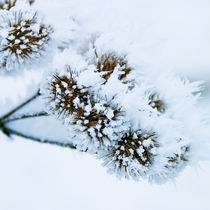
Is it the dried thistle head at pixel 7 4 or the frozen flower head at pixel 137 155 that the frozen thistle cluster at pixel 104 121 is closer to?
the frozen flower head at pixel 137 155

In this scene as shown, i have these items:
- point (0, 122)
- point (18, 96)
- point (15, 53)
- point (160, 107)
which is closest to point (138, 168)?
point (160, 107)

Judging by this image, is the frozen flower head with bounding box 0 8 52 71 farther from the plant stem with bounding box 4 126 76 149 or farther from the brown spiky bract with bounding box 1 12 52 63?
the plant stem with bounding box 4 126 76 149

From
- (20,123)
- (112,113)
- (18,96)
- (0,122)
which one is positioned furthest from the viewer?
(18,96)

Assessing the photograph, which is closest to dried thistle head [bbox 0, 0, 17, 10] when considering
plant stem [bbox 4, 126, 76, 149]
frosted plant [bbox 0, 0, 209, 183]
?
frosted plant [bbox 0, 0, 209, 183]

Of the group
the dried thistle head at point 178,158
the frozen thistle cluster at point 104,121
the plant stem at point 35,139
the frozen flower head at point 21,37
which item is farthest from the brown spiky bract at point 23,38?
the dried thistle head at point 178,158

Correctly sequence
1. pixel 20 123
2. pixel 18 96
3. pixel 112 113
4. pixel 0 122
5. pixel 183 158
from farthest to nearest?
pixel 18 96
pixel 20 123
pixel 0 122
pixel 183 158
pixel 112 113

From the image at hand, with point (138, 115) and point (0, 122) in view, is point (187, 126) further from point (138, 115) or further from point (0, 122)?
point (0, 122)
